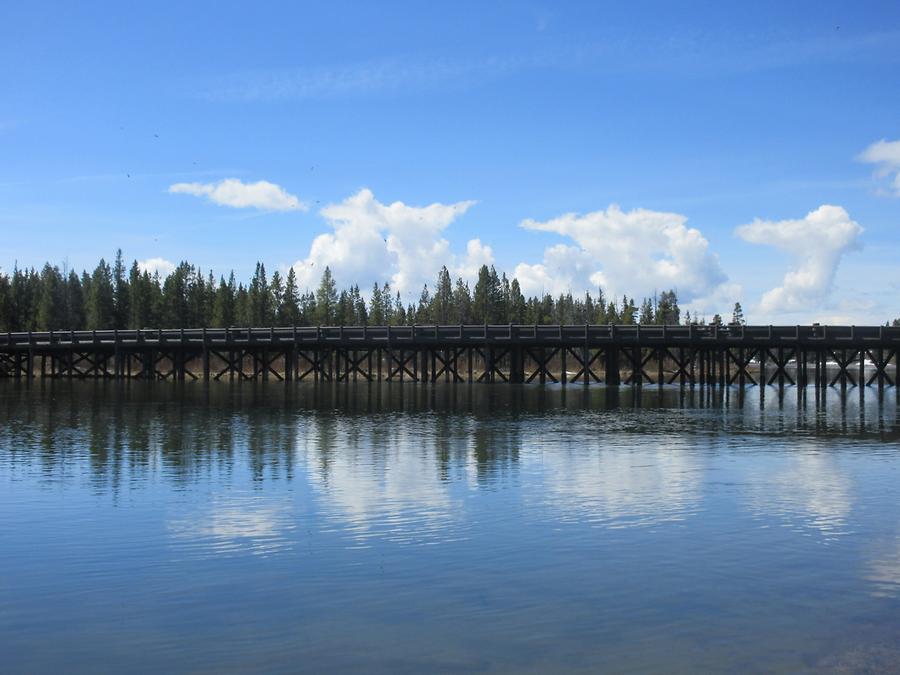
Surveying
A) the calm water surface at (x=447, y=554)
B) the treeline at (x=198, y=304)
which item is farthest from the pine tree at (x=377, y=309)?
the calm water surface at (x=447, y=554)

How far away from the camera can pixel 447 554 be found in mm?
13539

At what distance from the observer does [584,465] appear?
76.0 ft

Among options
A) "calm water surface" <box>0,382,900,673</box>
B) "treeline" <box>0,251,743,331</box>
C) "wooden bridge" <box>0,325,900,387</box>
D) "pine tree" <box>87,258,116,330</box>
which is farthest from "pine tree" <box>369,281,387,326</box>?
"calm water surface" <box>0,382,900,673</box>

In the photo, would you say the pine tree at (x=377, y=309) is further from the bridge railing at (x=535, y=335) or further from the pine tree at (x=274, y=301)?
the bridge railing at (x=535, y=335)

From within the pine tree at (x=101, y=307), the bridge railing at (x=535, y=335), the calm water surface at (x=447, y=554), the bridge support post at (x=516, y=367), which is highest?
the pine tree at (x=101, y=307)

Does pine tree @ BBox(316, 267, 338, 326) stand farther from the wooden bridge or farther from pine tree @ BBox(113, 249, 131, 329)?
the wooden bridge

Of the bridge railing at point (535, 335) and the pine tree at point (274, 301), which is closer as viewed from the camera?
the bridge railing at point (535, 335)

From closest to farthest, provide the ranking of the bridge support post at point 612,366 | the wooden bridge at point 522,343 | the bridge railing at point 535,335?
the bridge railing at point 535,335 → the wooden bridge at point 522,343 → the bridge support post at point 612,366

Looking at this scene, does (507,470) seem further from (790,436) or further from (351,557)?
(790,436)

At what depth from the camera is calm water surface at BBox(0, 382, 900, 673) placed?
962 cm

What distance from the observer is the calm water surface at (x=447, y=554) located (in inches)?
379

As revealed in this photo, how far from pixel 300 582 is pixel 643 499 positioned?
8.57 m

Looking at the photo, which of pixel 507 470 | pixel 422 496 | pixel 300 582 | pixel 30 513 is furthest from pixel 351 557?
pixel 507 470

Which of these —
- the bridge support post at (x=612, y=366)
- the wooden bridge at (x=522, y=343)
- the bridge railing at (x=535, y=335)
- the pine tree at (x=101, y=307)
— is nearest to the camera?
the bridge railing at (x=535, y=335)
